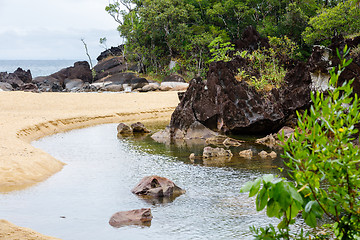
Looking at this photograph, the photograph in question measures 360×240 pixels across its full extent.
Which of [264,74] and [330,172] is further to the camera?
[264,74]

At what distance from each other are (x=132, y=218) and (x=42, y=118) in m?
18.9

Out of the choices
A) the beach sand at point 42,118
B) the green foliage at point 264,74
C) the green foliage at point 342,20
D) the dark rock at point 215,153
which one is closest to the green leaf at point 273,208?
the beach sand at point 42,118

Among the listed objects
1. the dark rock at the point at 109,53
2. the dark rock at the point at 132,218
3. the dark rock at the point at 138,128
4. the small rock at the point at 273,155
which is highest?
the dark rock at the point at 109,53

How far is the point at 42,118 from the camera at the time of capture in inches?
1056

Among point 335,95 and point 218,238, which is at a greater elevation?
point 335,95

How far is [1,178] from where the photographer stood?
12453 mm

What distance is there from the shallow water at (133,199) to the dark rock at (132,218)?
16cm

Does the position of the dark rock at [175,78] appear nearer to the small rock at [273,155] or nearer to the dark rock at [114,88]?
the dark rock at [114,88]

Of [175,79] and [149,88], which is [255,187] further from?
[175,79]

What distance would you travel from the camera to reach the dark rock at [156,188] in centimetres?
1158

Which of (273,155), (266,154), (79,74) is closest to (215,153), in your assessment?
(266,154)

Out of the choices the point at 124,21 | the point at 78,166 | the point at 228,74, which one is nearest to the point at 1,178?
the point at 78,166

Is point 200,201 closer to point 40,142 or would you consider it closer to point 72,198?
point 72,198

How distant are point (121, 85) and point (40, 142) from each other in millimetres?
36208
